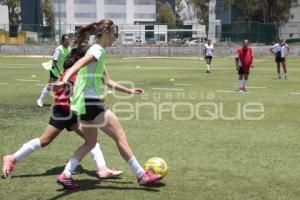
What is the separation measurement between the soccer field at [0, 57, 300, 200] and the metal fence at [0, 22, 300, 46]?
118ft

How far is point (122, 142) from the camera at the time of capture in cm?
609

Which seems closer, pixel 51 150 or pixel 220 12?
pixel 51 150

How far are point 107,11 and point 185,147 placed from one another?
111153mm

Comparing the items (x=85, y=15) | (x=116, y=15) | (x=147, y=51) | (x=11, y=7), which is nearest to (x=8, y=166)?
(x=147, y=51)

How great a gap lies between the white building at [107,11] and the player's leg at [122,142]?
10879 cm

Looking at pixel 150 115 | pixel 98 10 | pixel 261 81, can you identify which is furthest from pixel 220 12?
pixel 150 115

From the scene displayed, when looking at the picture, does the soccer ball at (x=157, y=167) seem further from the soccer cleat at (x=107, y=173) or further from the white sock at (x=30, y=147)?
the white sock at (x=30, y=147)

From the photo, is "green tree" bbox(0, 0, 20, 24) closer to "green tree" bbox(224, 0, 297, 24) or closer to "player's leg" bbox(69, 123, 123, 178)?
"green tree" bbox(224, 0, 297, 24)

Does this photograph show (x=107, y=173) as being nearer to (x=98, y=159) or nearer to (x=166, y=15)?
(x=98, y=159)

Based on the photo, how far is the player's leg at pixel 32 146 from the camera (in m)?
6.47

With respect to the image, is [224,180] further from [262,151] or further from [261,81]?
[261,81]

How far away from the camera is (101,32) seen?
19.3ft

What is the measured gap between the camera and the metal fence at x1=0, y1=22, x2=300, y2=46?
51.5m

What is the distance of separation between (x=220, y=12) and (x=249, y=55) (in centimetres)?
9145
